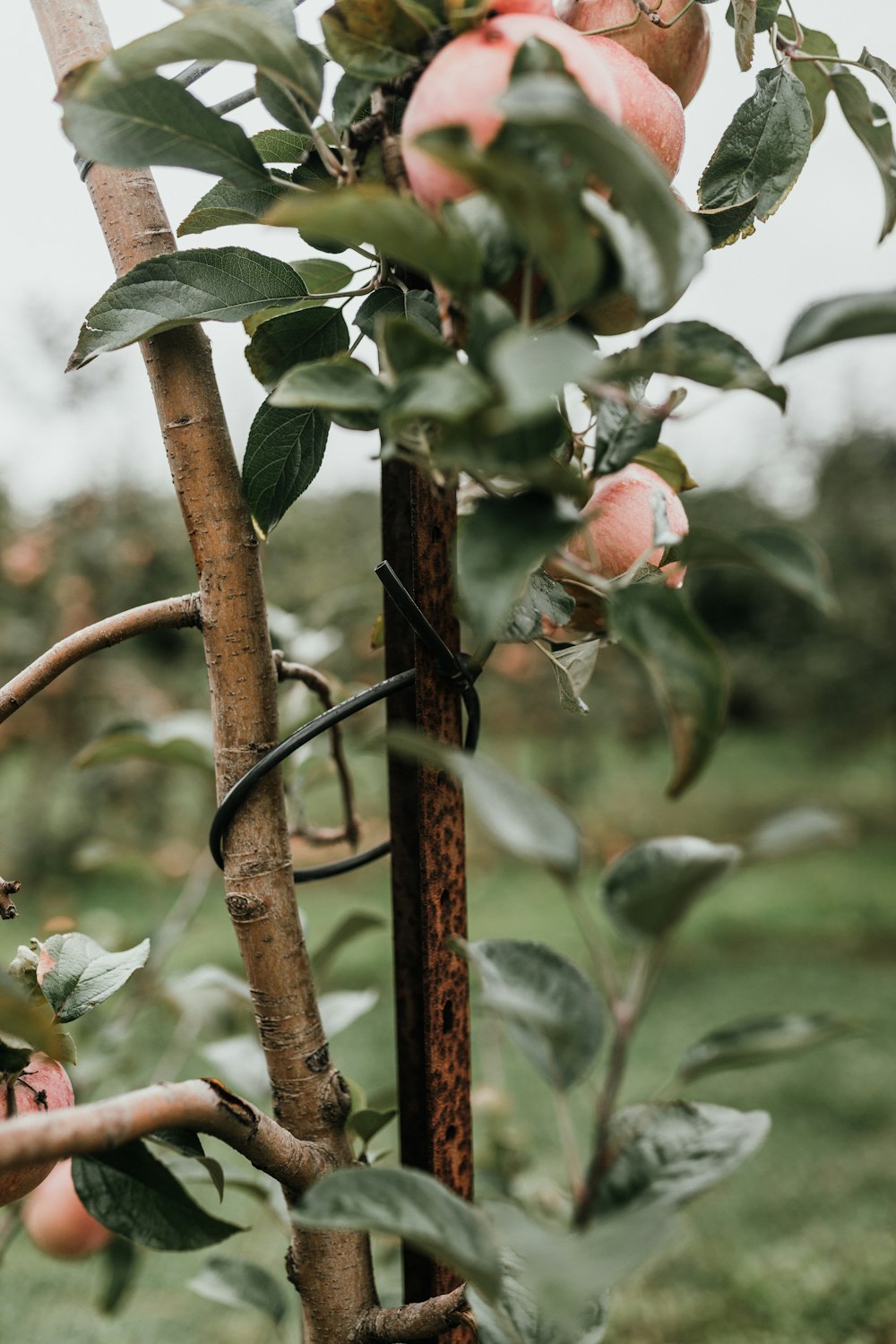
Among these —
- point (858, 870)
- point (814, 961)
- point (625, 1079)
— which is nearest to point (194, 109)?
point (625, 1079)

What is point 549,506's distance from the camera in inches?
10.2

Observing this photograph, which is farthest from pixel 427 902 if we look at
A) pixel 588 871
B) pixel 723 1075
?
pixel 588 871

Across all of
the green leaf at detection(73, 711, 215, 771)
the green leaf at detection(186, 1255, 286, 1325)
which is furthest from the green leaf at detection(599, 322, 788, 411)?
the green leaf at detection(186, 1255, 286, 1325)

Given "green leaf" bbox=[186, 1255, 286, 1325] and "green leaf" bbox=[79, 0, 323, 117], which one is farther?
"green leaf" bbox=[186, 1255, 286, 1325]

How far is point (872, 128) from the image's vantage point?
39 cm

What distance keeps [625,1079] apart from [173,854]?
3.98 ft

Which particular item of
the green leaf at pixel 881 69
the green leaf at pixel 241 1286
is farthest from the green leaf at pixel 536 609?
the green leaf at pixel 241 1286

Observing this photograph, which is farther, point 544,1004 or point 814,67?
point 814,67

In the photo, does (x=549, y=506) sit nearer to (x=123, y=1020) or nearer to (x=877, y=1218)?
(x=123, y=1020)

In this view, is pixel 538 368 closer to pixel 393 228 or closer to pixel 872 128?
pixel 393 228

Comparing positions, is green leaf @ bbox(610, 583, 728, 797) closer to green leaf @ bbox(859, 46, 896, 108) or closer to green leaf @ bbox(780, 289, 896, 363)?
green leaf @ bbox(780, 289, 896, 363)

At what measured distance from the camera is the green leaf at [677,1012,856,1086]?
227 millimetres

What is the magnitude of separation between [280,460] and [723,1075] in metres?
2.22

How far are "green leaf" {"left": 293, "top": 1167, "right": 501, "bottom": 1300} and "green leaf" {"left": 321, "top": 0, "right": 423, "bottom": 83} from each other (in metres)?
0.30
